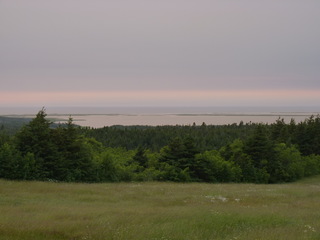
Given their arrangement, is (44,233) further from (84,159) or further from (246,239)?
(84,159)

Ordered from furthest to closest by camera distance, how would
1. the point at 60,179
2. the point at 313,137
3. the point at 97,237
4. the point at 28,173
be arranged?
the point at 313,137 < the point at 60,179 < the point at 28,173 < the point at 97,237

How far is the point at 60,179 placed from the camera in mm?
32719

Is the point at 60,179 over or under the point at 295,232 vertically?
under

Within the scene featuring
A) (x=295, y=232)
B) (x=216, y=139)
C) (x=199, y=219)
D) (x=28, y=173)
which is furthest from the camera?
(x=216, y=139)

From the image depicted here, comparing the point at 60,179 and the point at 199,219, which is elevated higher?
the point at 199,219

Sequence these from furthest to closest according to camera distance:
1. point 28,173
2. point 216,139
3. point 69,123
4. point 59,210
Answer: point 216,139 < point 69,123 < point 28,173 < point 59,210

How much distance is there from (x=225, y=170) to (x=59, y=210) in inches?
1302

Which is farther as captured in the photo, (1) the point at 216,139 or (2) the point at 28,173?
(1) the point at 216,139

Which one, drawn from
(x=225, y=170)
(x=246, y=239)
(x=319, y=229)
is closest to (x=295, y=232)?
(x=319, y=229)

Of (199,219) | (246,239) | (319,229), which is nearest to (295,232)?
(319,229)

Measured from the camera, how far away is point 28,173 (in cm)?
2998

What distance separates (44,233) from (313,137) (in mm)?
61883

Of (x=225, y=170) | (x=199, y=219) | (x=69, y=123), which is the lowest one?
(x=225, y=170)

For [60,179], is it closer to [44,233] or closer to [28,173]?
[28,173]
